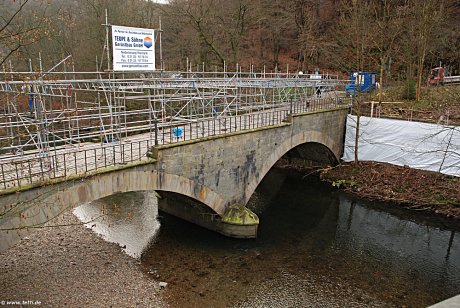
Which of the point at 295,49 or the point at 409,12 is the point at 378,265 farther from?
the point at 295,49

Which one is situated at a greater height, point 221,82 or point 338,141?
point 221,82

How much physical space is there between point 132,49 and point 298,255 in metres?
8.68

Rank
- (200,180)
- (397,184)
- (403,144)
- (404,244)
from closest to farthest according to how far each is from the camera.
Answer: (200,180) < (404,244) < (397,184) < (403,144)

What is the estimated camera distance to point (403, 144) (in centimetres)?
2139

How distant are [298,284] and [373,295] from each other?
7.03 feet

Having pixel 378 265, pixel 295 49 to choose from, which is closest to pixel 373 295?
pixel 378 265

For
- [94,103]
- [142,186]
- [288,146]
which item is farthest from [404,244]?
[94,103]

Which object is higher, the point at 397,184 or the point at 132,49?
the point at 132,49

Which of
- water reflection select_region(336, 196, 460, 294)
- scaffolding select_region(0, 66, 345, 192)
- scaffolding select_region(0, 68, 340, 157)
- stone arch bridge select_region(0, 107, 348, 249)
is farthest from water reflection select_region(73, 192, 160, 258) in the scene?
water reflection select_region(336, 196, 460, 294)

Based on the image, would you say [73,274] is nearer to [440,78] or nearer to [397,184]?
[397,184]

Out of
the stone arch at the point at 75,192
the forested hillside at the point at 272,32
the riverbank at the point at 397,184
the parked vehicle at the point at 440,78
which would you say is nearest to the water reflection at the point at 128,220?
the stone arch at the point at 75,192

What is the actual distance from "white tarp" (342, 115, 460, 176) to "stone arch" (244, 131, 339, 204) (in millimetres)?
1723

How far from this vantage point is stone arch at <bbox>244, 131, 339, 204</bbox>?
15889 mm

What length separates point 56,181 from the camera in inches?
362
